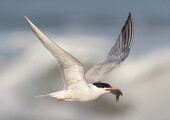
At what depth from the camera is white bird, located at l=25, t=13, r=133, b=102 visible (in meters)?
9.98

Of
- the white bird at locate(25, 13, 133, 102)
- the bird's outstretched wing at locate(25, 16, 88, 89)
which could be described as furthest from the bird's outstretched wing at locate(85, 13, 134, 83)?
the bird's outstretched wing at locate(25, 16, 88, 89)

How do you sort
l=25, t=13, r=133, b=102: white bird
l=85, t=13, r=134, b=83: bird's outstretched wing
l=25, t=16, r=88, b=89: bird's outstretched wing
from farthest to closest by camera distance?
l=85, t=13, r=134, b=83: bird's outstretched wing, l=25, t=13, r=133, b=102: white bird, l=25, t=16, r=88, b=89: bird's outstretched wing

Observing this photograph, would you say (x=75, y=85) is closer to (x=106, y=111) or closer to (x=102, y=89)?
(x=102, y=89)

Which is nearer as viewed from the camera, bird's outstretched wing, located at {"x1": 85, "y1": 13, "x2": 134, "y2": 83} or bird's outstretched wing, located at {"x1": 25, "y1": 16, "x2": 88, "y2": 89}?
bird's outstretched wing, located at {"x1": 25, "y1": 16, "x2": 88, "y2": 89}

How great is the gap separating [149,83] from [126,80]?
95 centimetres

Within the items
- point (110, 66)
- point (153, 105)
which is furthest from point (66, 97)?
point (153, 105)

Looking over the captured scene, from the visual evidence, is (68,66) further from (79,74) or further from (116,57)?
(116,57)

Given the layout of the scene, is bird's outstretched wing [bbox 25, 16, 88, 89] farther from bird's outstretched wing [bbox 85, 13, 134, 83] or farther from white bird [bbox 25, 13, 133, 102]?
bird's outstretched wing [bbox 85, 13, 134, 83]

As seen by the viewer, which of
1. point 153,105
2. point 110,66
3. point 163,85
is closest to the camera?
point 110,66

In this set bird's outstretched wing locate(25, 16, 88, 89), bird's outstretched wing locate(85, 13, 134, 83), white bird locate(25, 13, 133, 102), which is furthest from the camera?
bird's outstretched wing locate(85, 13, 134, 83)

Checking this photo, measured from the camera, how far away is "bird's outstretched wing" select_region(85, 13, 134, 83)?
11.2 m

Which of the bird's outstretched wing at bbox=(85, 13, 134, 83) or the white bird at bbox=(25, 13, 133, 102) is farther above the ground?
the bird's outstretched wing at bbox=(85, 13, 134, 83)

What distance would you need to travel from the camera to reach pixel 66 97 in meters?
10.6

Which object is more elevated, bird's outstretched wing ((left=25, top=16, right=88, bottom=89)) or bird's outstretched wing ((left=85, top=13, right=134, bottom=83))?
bird's outstretched wing ((left=85, top=13, right=134, bottom=83))
